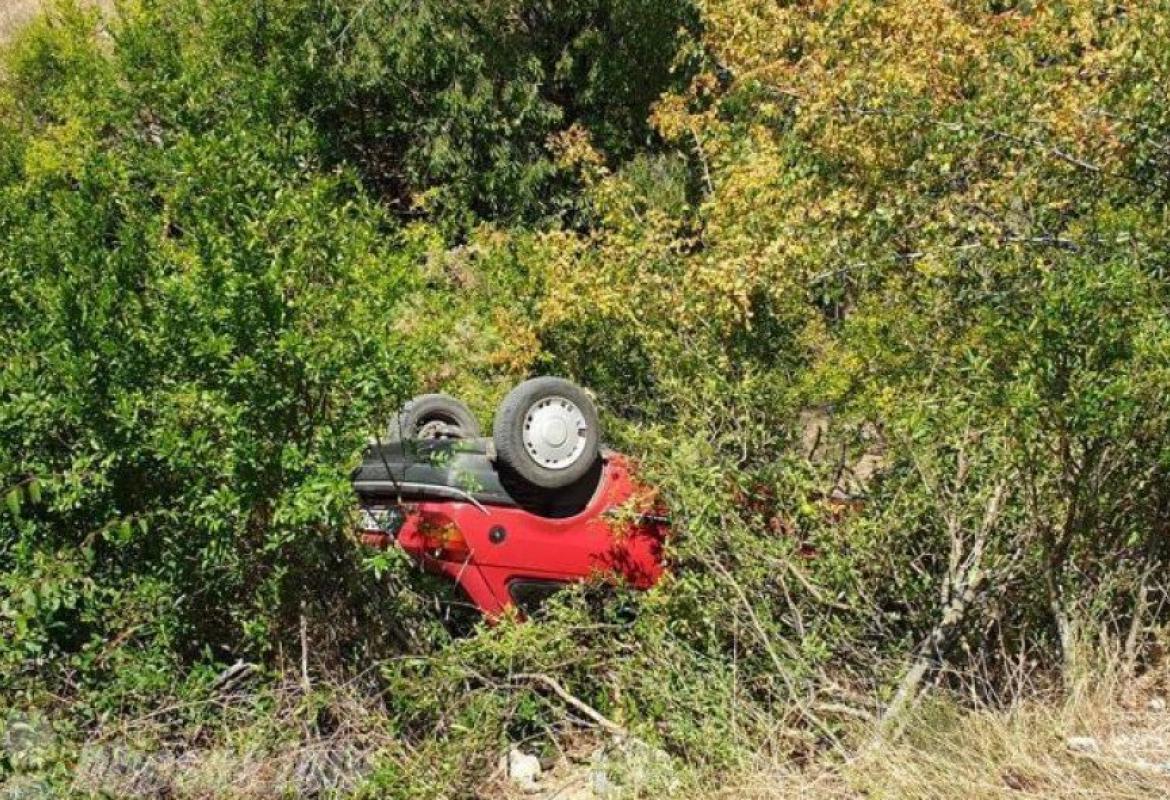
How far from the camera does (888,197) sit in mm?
6773

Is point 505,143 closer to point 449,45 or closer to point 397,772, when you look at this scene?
point 449,45

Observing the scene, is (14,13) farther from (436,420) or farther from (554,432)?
(554,432)

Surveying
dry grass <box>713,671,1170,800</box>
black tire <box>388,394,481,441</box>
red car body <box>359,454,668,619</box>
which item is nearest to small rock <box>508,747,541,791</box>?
red car body <box>359,454,668,619</box>

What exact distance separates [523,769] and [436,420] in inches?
109

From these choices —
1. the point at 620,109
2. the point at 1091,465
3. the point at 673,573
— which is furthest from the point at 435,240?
the point at 1091,465

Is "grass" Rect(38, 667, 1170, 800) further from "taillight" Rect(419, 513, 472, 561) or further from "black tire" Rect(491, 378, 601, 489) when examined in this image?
"black tire" Rect(491, 378, 601, 489)

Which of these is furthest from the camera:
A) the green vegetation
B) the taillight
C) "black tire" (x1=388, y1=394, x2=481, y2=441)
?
"black tire" (x1=388, y1=394, x2=481, y2=441)

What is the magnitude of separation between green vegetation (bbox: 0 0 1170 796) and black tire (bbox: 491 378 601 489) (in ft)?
0.87

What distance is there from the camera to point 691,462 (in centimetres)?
556

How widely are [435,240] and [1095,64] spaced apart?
622 centimetres

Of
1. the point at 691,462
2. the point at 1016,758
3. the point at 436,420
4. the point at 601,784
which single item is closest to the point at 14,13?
the point at 436,420

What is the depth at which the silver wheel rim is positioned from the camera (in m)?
6.00

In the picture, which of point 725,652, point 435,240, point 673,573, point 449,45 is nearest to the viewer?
point 725,652

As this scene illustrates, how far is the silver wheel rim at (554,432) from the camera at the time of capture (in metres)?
6.00
